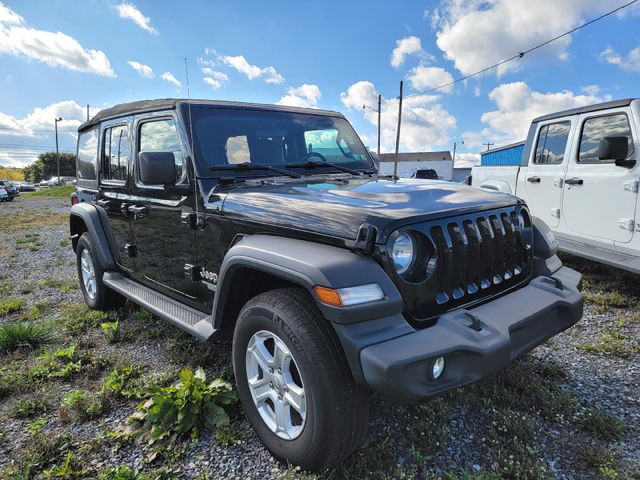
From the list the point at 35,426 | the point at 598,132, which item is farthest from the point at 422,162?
the point at 35,426

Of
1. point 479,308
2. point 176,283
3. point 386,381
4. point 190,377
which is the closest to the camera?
point 386,381

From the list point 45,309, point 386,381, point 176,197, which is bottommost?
point 45,309

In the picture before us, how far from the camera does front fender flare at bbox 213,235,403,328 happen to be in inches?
72.6

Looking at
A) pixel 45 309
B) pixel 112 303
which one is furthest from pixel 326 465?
pixel 45 309

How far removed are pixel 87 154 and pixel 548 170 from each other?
567cm

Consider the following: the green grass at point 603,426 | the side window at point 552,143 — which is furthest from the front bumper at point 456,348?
the side window at point 552,143

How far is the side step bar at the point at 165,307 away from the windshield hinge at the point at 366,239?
3.82 ft

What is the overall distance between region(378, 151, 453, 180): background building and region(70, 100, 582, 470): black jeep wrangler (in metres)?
47.6

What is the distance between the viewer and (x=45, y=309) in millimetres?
4816

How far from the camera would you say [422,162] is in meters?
59.8

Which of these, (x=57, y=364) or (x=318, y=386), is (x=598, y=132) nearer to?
(x=318, y=386)

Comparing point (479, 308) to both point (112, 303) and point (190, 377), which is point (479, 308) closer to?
point (190, 377)

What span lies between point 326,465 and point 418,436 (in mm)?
692

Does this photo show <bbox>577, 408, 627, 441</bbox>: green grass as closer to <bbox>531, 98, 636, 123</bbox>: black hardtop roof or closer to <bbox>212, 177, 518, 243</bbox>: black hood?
<bbox>212, 177, 518, 243</bbox>: black hood
